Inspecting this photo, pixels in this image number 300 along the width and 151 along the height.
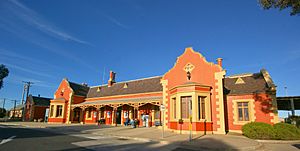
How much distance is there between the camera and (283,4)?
10.1m

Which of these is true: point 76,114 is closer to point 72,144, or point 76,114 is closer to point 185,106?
point 185,106

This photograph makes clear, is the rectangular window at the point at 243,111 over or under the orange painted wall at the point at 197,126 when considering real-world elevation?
over

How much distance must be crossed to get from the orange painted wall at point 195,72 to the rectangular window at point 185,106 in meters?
2.09

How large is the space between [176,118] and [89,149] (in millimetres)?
9150

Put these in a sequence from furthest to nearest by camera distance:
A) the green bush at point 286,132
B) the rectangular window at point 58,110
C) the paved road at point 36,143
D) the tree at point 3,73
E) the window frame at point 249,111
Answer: the tree at point 3,73 < the rectangular window at point 58,110 < the window frame at point 249,111 < the green bush at point 286,132 < the paved road at point 36,143

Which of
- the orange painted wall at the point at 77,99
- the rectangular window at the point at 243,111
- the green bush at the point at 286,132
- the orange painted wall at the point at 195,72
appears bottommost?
the green bush at the point at 286,132

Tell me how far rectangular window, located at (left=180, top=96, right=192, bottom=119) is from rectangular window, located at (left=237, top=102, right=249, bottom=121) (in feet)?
16.7

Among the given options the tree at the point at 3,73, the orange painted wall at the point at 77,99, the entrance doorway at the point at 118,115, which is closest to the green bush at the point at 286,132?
the entrance doorway at the point at 118,115

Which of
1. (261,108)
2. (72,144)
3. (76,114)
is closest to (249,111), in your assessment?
(261,108)

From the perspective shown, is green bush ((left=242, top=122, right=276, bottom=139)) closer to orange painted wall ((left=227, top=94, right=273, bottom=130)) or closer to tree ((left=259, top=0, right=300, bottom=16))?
orange painted wall ((left=227, top=94, right=273, bottom=130))

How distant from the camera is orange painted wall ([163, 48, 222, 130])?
54.1 feet

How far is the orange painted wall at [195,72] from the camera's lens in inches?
650

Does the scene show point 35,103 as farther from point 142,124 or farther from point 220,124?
point 220,124

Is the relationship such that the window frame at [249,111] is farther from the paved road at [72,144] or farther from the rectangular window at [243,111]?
the paved road at [72,144]
